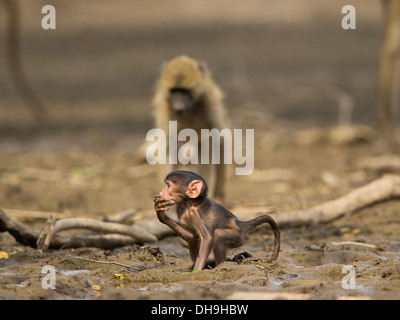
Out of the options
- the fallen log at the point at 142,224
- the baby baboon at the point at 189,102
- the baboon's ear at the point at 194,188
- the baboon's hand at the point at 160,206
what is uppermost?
the baby baboon at the point at 189,102

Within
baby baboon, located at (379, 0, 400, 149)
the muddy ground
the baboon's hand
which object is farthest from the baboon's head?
the baboon's hand

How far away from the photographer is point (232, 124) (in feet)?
45.1

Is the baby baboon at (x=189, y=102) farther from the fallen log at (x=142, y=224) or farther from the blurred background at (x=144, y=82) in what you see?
the fallen log at (x=142, y=224)

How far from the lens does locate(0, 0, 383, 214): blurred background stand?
10539 mm

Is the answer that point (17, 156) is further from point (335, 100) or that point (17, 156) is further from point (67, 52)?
→ point (67, 52)

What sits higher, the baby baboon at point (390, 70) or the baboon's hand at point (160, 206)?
the baby baboon at point (390, 70)

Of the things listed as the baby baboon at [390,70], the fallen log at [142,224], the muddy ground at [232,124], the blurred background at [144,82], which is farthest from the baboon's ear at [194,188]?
the baby baboon at [390,70]

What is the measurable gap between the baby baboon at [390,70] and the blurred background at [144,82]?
40.2 inches

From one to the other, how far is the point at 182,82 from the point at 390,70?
329cm

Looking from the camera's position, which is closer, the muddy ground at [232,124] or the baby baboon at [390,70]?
the muddy ground at [232,124]

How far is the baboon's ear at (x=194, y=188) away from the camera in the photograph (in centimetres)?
542

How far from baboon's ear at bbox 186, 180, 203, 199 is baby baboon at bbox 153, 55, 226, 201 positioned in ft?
9.79

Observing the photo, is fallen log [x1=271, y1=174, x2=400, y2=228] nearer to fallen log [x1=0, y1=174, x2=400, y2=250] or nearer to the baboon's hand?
fallen log [x1=0, y1=174, x2=400, y2=250]

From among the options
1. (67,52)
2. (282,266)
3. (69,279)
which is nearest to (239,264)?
(282,266)
